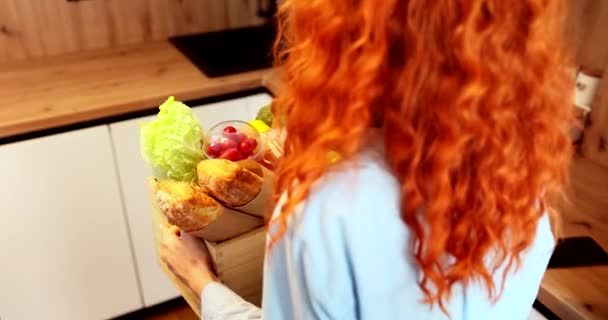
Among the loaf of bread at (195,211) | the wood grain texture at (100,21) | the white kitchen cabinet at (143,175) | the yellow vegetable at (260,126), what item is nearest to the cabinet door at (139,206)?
the white kitchen cabinet at (143,175)

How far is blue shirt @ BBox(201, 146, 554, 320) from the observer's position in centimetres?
56

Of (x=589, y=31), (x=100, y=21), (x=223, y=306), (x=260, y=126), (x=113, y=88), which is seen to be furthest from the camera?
(x=100, y=21)

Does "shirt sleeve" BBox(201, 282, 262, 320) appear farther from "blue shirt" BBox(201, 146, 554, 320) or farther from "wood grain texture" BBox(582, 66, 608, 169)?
"wood grain texture" BBox(582, 66, 608, 169)

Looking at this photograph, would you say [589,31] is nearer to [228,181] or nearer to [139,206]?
[228,181]

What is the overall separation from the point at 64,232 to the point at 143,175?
277mm

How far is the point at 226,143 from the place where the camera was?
100cm

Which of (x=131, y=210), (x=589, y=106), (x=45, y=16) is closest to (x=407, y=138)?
(x=589, y=106)

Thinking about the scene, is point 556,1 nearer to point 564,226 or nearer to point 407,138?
point 407,138

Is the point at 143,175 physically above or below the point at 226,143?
below

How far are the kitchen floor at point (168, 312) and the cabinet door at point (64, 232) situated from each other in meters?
0.10

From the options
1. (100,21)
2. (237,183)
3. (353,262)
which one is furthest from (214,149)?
(100,21)

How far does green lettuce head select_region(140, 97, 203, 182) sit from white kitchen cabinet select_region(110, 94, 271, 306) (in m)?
0.62

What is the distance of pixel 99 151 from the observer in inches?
62.2

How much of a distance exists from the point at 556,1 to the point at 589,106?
36.8 inches
